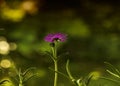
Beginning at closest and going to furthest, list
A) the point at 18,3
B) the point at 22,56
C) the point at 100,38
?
the point at 22,56 → the point at 100,38 → the point at 18,3

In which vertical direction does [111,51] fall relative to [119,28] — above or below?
below

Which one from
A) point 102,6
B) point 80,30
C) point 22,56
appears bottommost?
point 22,56

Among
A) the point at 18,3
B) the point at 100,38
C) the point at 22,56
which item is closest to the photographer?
the point at 22,56

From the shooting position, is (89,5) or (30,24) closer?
(30,24)

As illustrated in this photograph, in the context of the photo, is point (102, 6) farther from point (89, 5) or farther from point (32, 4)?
point (32, 4)

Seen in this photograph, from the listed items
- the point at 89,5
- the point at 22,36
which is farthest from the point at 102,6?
the point at 22,36

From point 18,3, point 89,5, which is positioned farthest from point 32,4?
point 89,5

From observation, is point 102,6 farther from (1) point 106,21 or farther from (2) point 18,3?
(2) point 18,3
